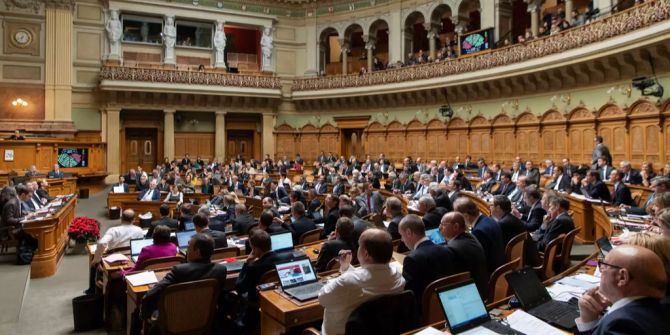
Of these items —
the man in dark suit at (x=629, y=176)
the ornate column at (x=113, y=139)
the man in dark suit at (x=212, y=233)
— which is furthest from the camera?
the ornate column at (x=113, y=139)

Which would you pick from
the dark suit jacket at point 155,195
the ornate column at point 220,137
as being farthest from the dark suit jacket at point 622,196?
the ornate column at point 220,137

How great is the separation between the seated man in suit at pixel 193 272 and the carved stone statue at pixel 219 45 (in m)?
20.0

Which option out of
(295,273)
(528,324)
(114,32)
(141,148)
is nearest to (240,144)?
(141,148)

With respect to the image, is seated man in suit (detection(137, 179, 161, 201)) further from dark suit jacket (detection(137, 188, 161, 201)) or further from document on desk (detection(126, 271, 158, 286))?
document on desk (detection(126, 271, 158, 286))

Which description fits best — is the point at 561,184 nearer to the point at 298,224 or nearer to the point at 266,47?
the point at 298,224

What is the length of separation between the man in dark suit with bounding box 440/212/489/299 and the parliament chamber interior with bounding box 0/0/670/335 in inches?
0.9

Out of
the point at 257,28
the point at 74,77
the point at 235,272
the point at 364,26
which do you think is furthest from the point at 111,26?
the point at 235,272

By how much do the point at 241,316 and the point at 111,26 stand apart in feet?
65.7

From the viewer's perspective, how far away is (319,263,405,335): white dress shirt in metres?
2.85

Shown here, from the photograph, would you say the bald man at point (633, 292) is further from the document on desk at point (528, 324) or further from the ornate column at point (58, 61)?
the ornate column at point (58, 61)

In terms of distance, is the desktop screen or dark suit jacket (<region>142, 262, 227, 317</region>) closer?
the desktop screen

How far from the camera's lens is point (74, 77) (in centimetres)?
1981

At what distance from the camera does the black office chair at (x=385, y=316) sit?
2.72 metres

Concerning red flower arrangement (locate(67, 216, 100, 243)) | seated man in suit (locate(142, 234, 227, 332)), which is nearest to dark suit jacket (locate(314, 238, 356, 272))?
seated man in suit (locate(142, 234, 227, 332))
